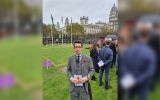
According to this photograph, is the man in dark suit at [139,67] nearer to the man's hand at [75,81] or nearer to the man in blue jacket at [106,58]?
the man in blue jacket at [106,58]

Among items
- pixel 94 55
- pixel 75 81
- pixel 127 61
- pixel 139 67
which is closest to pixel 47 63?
pixel 75 81

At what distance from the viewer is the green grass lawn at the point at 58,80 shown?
10.4 ft

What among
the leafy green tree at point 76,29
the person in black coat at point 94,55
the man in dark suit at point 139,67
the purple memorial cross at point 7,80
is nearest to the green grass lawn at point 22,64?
the purple memorial cross at point 7,80

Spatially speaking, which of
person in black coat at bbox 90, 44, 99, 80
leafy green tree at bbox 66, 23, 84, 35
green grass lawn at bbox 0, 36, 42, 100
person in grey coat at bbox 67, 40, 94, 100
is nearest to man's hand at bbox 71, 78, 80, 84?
person in grey coat at bbox 67, 40, 94, 100

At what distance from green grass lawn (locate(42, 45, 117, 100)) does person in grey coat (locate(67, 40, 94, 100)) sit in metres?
0.05

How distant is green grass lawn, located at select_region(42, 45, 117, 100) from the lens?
3.16 metres

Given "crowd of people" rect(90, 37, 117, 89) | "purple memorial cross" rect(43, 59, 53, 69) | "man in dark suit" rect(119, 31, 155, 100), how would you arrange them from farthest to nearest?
1. "purple memorial cross" rect(43, 59, 53, 69)
2. "crowd of people" rect(90, 37, 117, 89)
3. "man in dark suit" rect(119, 31, 155, 100)

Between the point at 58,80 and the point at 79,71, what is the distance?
0.20m

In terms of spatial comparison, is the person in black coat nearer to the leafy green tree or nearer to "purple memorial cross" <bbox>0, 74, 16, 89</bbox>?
the leafy green tree

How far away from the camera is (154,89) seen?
9.35ft

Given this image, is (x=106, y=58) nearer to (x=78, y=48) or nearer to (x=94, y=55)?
(x=94, y=55)

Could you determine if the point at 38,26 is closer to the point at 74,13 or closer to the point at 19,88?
the point at 74,13

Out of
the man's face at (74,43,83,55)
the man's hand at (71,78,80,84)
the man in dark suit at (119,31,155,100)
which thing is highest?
the man's face at (74,43,83,55)

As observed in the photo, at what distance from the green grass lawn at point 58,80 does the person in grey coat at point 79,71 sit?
1.8 inches
